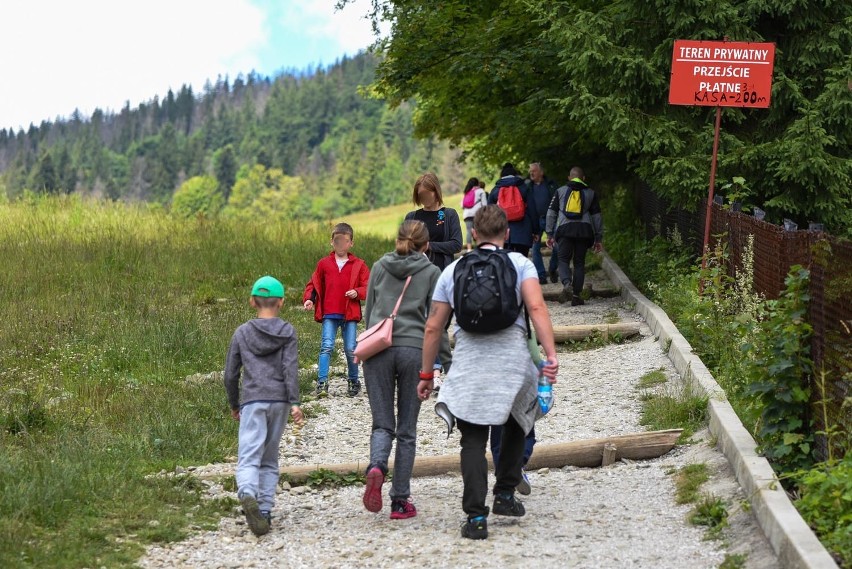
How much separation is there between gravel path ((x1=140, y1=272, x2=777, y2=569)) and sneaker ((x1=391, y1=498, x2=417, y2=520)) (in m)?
0.05

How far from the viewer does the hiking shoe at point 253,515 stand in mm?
6480

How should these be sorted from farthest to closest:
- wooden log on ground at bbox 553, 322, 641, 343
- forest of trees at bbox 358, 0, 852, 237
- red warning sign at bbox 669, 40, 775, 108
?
forest of trees at bbox 358, 0, 852, 237
wooden log on ground at bbox 553, 322, 641, 343
red warning sign at bbox 669, 40, 775, 108

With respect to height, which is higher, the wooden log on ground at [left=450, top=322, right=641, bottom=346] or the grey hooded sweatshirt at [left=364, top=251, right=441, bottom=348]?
the grey hooded sweatshirt at [left=364, top=251, right=441, bottom=348]

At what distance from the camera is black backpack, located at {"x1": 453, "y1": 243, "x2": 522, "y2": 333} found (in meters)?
6.01

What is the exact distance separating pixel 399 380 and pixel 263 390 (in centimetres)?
81

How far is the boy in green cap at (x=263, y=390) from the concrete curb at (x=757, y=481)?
2.55m

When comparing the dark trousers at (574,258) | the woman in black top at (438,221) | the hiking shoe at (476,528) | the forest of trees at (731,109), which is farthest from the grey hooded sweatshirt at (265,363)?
the dark trousers at (574,258)

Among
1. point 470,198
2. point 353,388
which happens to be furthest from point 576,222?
point 470,198

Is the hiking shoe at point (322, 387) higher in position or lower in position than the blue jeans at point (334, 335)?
lower

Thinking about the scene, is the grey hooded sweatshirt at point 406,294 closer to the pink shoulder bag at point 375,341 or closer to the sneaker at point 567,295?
the pink shoulder bag at point 375,341

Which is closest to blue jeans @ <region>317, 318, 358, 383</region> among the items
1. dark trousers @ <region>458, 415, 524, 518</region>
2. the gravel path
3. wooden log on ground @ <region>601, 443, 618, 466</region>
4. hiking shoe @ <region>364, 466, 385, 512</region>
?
the gravel path

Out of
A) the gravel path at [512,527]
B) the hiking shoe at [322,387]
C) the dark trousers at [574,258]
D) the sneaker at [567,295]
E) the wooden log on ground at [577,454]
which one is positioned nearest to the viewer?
the gravel path at [512,527]

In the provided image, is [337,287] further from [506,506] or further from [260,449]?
[506,506]

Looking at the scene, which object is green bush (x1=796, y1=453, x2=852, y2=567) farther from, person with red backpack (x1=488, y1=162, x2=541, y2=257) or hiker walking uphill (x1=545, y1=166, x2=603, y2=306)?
person with red backpack (x1=488, y1=162, x2=541, y2=257)
